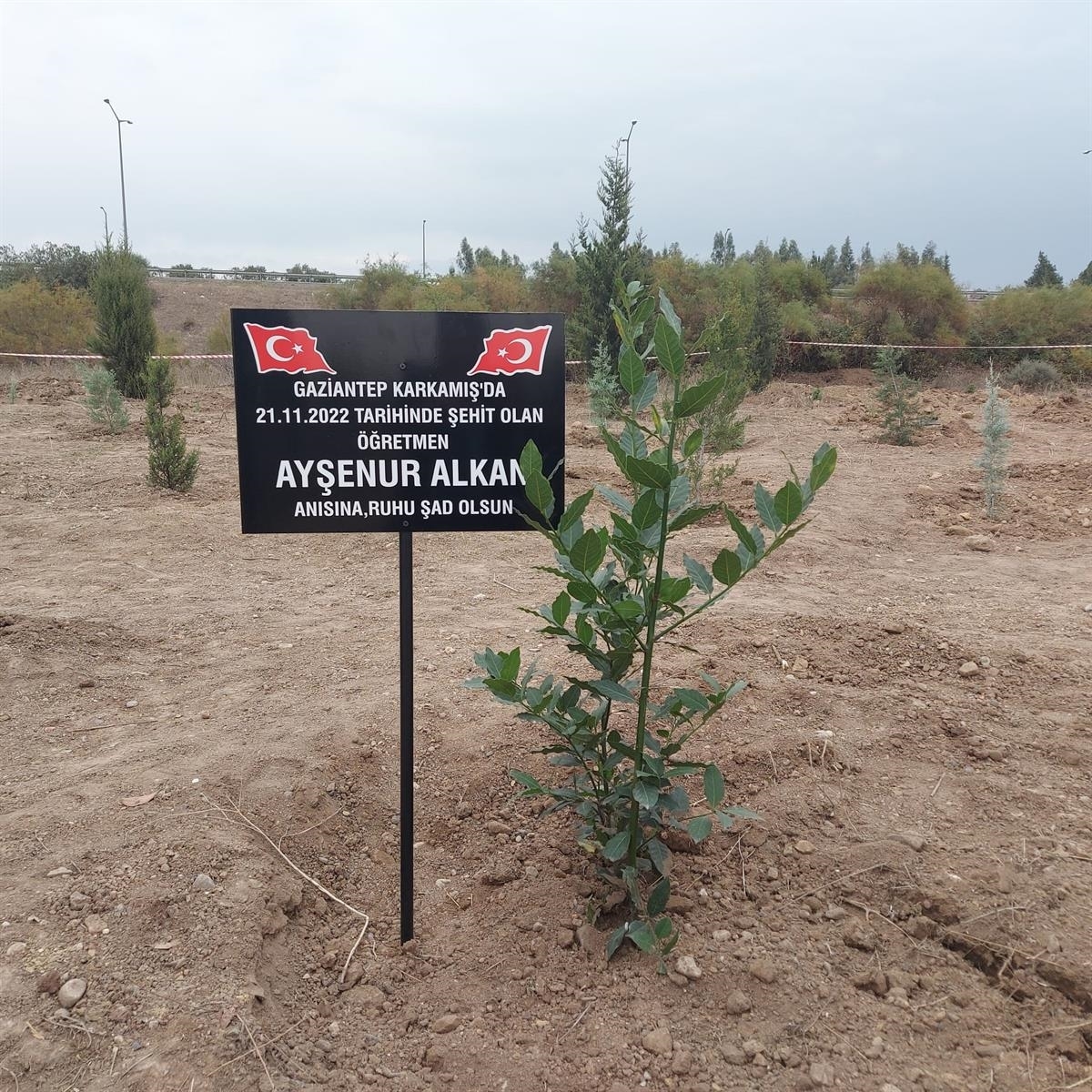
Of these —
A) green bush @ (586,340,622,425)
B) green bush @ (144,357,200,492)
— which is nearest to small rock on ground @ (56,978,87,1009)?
green bush @ (144,357,200,492)

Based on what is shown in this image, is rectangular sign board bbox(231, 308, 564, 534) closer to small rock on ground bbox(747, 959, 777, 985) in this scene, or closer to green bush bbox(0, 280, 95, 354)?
small rock on ground bbox(747, 959, 777, 985)

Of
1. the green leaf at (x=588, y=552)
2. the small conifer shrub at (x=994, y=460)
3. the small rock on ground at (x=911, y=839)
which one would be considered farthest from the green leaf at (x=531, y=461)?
the small conifer shrub at (x=994, y=460)

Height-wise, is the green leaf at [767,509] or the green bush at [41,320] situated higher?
the green bush at [41,320]

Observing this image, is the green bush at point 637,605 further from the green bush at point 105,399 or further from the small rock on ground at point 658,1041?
the green bush at point 105,399

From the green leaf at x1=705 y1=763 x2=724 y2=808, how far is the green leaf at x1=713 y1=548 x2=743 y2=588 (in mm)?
413

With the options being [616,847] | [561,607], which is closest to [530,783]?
[616,847]

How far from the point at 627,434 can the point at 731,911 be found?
125cm

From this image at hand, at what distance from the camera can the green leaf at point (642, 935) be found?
1964 millimetres

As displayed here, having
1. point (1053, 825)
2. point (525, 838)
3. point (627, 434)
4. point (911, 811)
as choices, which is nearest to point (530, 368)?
point (627, 434)

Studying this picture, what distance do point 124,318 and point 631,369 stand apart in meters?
15.2

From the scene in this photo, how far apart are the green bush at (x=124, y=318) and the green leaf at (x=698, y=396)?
14641mm

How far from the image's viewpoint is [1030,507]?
7266 millimetres

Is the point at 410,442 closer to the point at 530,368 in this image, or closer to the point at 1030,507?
the point at 530,368

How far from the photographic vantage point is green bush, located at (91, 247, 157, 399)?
14617mm
